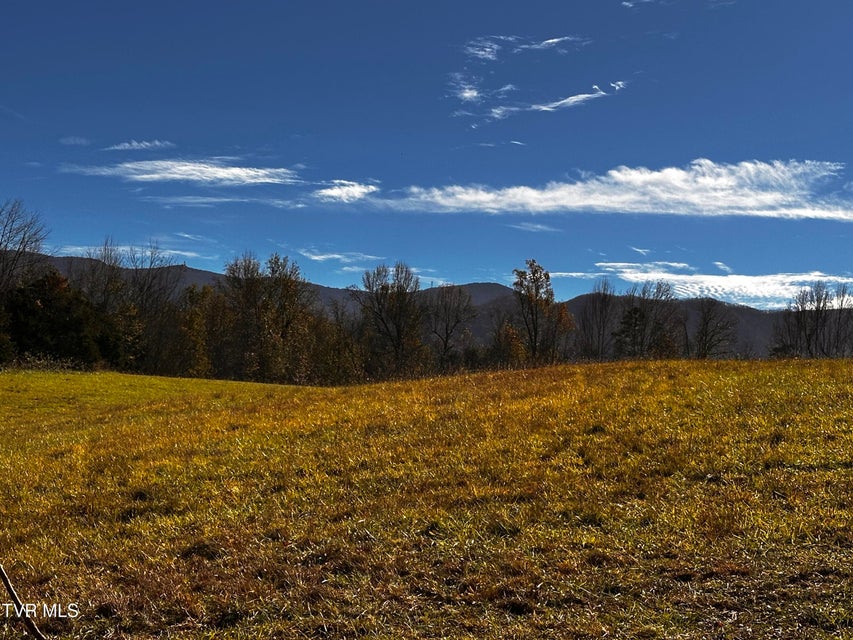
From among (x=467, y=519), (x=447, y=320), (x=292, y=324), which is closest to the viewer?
(x=467, y=519)

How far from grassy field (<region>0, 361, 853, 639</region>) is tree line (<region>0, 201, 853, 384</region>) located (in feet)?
126

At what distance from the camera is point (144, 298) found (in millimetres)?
83750

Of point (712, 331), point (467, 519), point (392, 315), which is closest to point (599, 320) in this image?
point (712, 331)

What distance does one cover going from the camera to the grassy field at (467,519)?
5773 millimetres

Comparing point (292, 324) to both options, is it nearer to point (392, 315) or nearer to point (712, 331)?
point (392, 315)

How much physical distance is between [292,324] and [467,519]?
64978mm

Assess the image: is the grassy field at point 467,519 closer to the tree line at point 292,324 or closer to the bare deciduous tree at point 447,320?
the tree line at point 292,324

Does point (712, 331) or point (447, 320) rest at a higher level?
point (712, 331)

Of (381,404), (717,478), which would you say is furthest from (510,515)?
(381,404)

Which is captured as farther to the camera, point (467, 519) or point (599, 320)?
point (599, 320)

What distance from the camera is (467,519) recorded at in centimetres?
826

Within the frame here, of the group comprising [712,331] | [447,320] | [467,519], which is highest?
[712,331]

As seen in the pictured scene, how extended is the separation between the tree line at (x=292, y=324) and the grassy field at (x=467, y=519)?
38.3 m

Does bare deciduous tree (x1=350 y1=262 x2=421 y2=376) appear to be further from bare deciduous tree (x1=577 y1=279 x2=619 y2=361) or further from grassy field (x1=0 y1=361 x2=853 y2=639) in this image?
grassy field (x1=0 y1=361 x2=853 y2=639)
